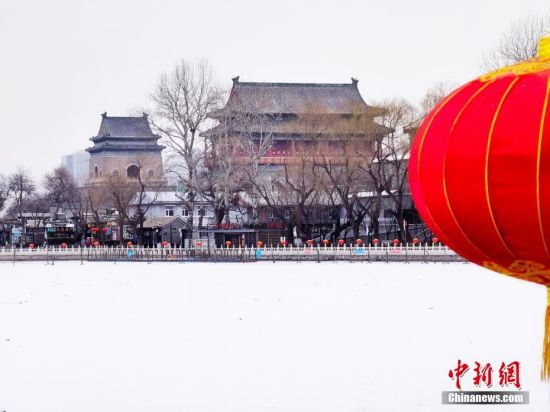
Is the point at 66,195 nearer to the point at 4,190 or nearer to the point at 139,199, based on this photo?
the point at 4,190

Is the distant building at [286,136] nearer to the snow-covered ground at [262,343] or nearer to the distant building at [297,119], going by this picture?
the distant building at [297,119]

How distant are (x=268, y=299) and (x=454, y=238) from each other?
619 inches

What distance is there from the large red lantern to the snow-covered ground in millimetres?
3606

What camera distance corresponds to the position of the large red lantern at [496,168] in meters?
8.49

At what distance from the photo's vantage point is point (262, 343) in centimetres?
1748

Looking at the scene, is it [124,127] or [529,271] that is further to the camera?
[124,127]

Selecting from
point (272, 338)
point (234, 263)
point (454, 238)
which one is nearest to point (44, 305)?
point (272, 338)

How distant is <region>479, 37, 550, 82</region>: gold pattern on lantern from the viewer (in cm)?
891

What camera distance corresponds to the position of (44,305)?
80.7 feet

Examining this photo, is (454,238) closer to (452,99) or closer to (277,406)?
(452,99)

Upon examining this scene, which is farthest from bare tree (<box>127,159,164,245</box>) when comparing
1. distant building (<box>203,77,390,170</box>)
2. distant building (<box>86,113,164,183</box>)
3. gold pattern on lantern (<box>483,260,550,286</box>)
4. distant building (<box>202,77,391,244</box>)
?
gold pattern on lantern (<box>483,260,550,286</box>)

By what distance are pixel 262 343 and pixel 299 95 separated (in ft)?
166

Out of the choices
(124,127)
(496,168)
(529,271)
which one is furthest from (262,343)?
(124,127)

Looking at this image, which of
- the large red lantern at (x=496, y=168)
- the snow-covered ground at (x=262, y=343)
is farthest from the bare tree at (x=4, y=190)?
the large red lantern at (x=496, y=168)
